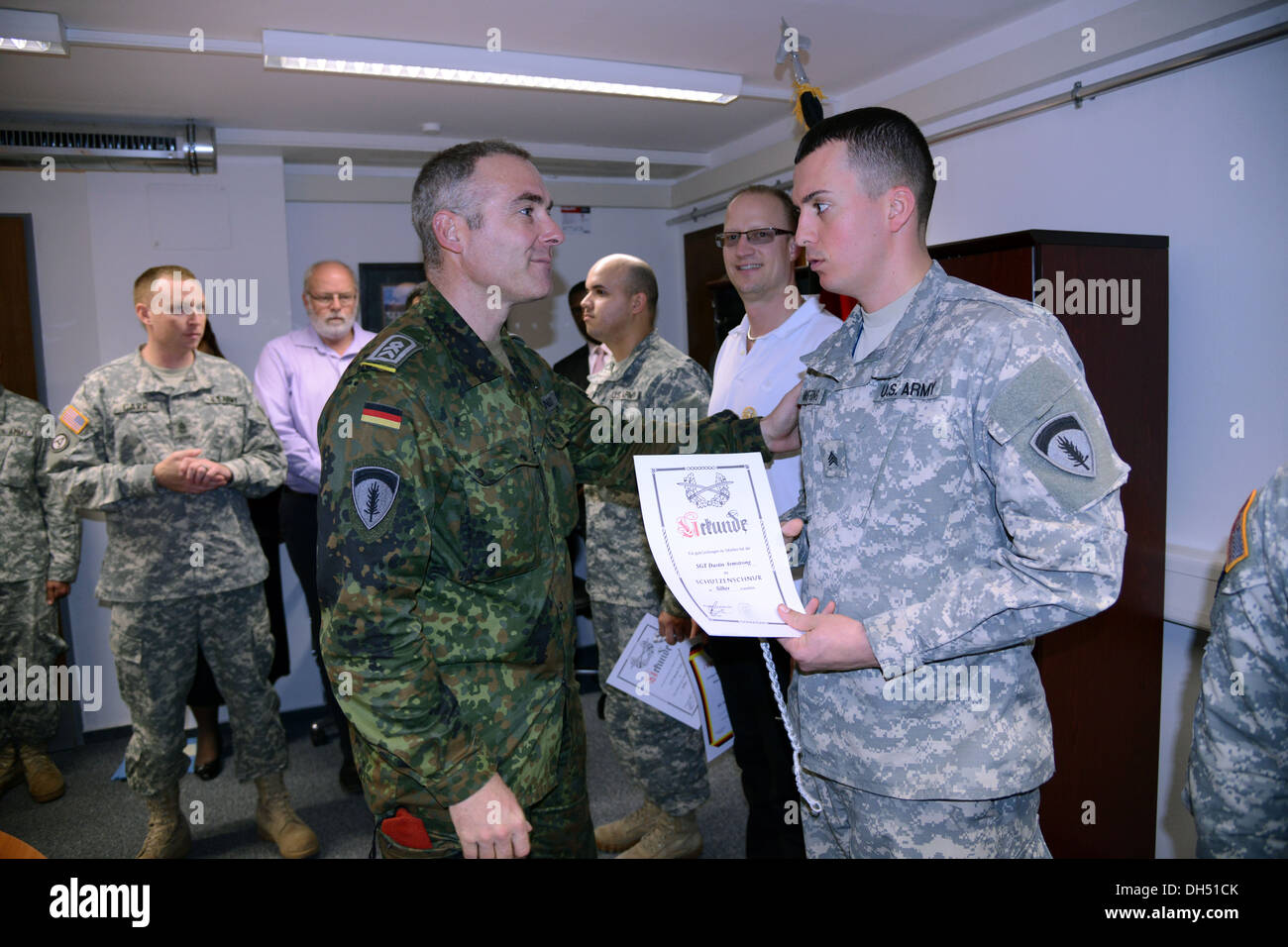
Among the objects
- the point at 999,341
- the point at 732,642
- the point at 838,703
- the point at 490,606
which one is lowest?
the point at 732,642

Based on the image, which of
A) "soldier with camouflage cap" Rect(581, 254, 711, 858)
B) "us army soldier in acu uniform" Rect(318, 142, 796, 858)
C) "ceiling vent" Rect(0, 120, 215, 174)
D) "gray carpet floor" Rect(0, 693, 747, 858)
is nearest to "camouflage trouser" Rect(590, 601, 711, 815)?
"soldier with camouflage cap" Rect(581, 254, 711, 858)

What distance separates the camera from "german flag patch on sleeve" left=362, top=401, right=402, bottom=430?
131cm

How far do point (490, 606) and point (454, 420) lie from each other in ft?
1.13

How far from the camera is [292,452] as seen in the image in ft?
11.8

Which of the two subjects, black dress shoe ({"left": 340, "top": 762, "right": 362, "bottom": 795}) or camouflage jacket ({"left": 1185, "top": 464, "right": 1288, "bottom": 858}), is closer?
camouflage jacket ({"left": 1185, "top": 464, "right": 1288, "bottom": 858})

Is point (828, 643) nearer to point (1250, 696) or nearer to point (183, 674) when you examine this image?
point (1250, 696)

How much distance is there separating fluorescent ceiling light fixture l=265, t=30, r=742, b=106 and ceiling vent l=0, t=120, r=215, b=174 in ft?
3.90

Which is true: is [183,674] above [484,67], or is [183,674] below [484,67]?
below

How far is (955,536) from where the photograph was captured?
51.0 inches

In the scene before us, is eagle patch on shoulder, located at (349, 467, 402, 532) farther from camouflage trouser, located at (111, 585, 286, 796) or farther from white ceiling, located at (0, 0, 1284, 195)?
white ceiling, located at (0, 0, 1284, 195)

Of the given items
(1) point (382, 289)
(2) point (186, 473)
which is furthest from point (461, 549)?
(1) point (382, 289)

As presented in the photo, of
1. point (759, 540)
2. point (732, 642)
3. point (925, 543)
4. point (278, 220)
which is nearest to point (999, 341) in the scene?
point (925, 543)

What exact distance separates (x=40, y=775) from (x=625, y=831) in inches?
106

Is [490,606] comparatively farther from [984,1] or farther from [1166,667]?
[984,1]
